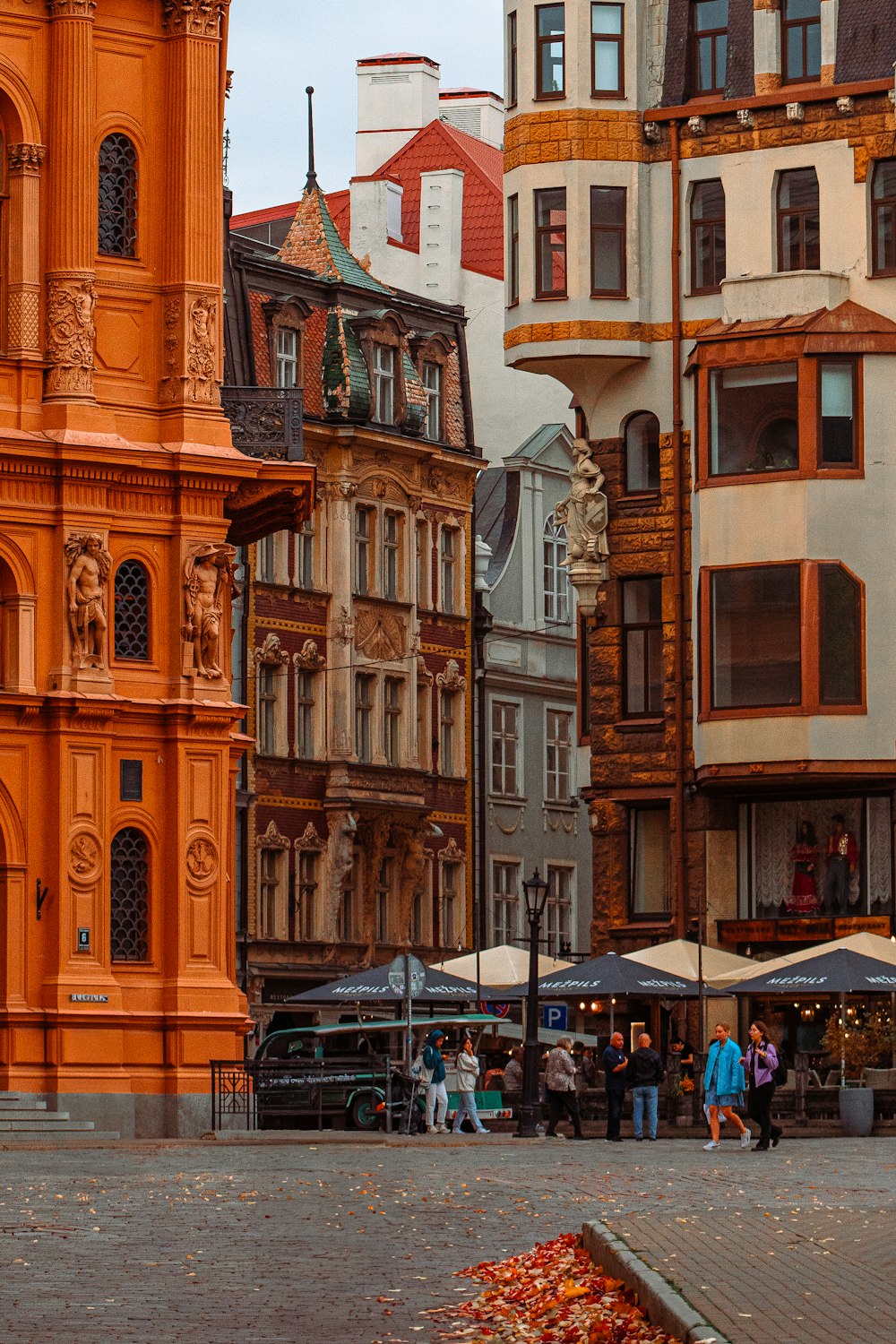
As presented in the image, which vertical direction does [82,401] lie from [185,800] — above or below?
above

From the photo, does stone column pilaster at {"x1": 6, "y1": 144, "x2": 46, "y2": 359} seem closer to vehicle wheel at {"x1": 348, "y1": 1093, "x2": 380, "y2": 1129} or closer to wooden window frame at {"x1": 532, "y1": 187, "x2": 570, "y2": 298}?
vehicle wheel at {"x1": 348, "y1": 1093, "x2": 380, "y2": 1129}

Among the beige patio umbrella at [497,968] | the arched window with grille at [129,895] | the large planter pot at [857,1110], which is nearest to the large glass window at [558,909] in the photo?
A: the beige patio umbrella at [497,968]

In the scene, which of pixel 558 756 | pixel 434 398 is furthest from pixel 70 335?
pixel 558 756

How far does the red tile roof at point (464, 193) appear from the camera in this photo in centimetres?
8125

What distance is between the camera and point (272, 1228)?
2189cm

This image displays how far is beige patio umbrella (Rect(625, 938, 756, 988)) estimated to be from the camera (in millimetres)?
48938

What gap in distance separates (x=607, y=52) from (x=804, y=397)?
8.37 meters

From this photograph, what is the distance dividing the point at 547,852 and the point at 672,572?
69.6ft

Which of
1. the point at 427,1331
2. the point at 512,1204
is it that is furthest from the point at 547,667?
the point at 427,1331

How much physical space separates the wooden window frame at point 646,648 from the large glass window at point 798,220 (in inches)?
247

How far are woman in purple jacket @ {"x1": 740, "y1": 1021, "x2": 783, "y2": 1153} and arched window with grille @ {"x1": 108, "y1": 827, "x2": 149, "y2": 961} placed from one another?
9165 mm

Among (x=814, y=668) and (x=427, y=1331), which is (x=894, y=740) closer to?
(x=814, y=668)

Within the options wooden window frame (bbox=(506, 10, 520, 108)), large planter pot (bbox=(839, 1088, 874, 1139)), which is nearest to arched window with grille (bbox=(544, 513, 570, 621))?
wooden window frame (bbox=(506, 10, 520, 108))

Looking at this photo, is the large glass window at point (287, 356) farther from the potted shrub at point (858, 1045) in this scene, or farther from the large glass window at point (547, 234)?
the potted shrub at point (858, 1045)
